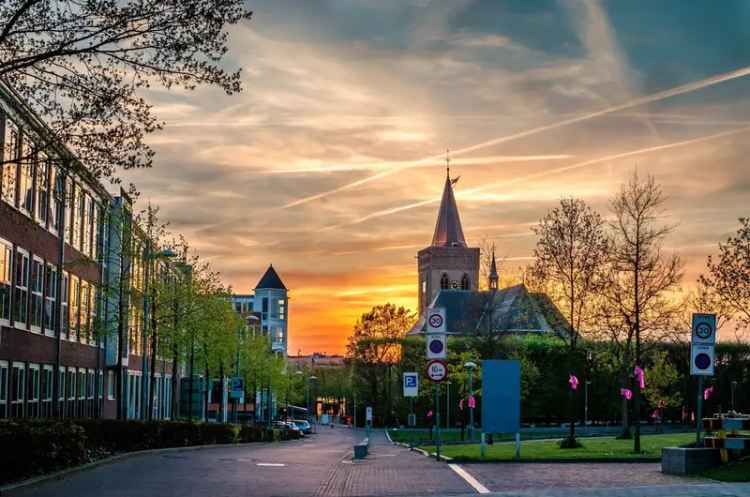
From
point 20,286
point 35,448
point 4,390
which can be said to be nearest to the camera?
point 35,448

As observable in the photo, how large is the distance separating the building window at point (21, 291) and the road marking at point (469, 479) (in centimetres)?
1617

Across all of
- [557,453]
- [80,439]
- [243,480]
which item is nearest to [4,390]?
[80,439]

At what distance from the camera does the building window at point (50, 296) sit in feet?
132

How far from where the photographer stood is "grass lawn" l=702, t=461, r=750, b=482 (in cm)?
1992

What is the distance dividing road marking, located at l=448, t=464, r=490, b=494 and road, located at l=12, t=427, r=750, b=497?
0.02 metres

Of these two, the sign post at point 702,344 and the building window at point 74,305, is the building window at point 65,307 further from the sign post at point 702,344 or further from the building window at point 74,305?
the sign post at point 702,344

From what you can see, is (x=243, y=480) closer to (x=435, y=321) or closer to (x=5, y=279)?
(x=435, y=321)

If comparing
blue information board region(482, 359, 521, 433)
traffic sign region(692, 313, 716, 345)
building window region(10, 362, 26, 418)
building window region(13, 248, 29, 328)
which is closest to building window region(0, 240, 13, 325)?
building window region(13, 248, 29, 328)

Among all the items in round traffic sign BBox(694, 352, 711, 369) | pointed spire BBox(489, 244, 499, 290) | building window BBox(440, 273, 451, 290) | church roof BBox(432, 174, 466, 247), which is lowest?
round traffic sign BBox(694, 352, 711, 369)

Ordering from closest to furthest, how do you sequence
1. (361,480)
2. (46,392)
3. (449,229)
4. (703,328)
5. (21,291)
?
(361,480)
(703,328)
(21,291)
(46,392)
(449,229)

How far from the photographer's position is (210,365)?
6325cm

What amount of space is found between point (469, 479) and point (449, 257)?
164167 millimetres

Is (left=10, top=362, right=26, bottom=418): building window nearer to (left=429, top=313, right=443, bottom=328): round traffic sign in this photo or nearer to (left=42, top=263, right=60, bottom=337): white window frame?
(left=42, top=263, right=60, bottom=337): white window frame

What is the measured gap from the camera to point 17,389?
36.2 meters
